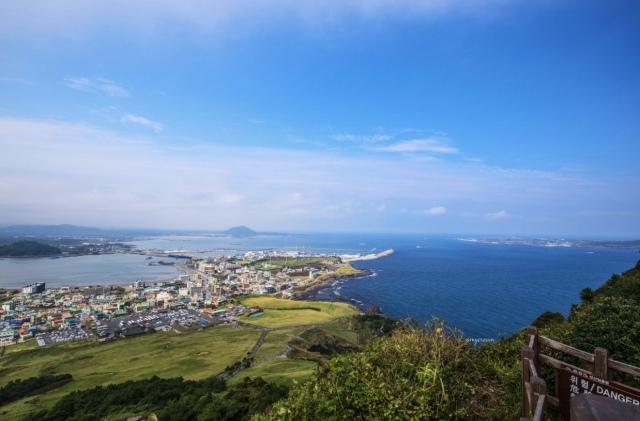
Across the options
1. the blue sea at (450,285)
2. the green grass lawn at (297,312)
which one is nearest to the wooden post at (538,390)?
the blue sea at (450,285)

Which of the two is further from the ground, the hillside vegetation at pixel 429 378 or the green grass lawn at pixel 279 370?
the hillside vegetation at pixel 429 378

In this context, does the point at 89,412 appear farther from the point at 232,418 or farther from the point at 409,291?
the point at 409,291

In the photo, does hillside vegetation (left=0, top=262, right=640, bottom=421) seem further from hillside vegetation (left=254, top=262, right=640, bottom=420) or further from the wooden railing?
the wooden railing

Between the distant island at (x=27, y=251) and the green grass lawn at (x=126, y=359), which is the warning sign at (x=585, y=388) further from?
the distant island at (x=27, y=251)

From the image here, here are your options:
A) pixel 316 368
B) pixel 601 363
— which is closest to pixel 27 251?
pixel 316 368

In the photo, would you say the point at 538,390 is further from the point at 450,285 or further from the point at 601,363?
the point at 450,285

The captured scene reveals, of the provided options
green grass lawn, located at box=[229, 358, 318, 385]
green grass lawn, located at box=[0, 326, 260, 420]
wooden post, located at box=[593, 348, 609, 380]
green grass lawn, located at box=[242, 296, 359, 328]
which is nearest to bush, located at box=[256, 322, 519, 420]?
wooden post, located at box=[593, 348, 609, 380]
